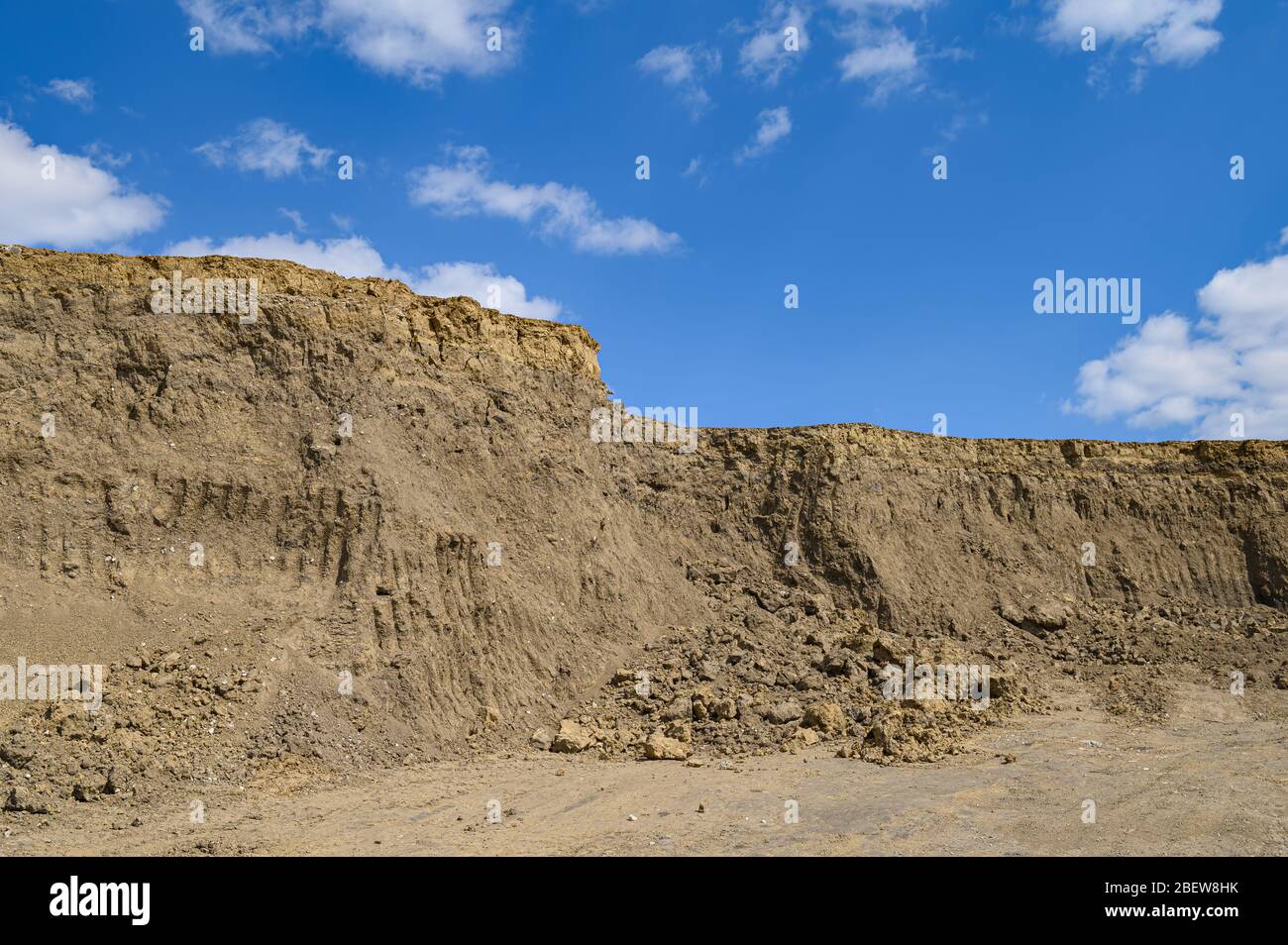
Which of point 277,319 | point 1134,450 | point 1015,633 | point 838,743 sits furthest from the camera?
point 1134,450

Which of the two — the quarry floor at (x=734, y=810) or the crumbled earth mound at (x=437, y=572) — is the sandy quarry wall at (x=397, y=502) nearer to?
the crumbled earth mound at (x=437, y=572)

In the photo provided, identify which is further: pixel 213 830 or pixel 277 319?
pixel 277 319

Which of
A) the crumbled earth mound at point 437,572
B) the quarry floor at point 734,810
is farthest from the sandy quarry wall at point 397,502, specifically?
the quarry floor at point 734,810

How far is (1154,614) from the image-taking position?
78.3ft

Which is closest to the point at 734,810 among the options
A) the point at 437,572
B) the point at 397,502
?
the point at 437,572

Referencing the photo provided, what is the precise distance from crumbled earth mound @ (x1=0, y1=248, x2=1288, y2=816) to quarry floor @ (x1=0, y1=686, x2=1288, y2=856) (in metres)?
0.70

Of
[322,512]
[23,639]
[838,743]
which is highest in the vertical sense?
[322,512]

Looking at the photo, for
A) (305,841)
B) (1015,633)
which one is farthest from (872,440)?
(305,841)
